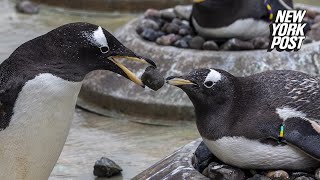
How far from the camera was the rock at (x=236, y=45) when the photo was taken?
641 cm

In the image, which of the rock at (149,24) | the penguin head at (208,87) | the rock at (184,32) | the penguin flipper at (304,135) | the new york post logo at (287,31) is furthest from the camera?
the rock at (149,24)

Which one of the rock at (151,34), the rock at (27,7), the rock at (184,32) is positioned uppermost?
the rock at (184,32)

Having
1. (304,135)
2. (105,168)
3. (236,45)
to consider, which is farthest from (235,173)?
(236,45)

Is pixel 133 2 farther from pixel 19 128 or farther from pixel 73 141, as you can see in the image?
pixel 19 128

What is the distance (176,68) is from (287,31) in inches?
49.9

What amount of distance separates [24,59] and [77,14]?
6.59 meters

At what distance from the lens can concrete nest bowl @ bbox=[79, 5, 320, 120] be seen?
6.25 metres

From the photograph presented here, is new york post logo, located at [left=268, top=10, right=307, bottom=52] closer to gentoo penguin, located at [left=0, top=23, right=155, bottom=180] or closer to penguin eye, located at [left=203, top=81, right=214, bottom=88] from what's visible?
penguin eye, located at [left=203, top=81, right=214, bottom=88]

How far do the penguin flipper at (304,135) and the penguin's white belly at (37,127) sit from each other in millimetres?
950

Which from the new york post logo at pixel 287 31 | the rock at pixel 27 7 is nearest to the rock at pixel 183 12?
the new york post logo at pixel 287 31

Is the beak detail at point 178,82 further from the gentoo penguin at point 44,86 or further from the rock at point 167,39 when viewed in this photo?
the rock at point 167,39

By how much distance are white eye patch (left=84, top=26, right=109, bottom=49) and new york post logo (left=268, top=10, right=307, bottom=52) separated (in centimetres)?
163

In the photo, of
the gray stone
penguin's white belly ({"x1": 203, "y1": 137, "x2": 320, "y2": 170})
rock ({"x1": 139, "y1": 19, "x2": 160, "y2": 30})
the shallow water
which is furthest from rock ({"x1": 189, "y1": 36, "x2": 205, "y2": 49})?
penguin's white belly ({"x1": 203, "y1": 137, "x2": 320, "y2": 170})

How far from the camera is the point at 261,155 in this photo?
371 centimetres
